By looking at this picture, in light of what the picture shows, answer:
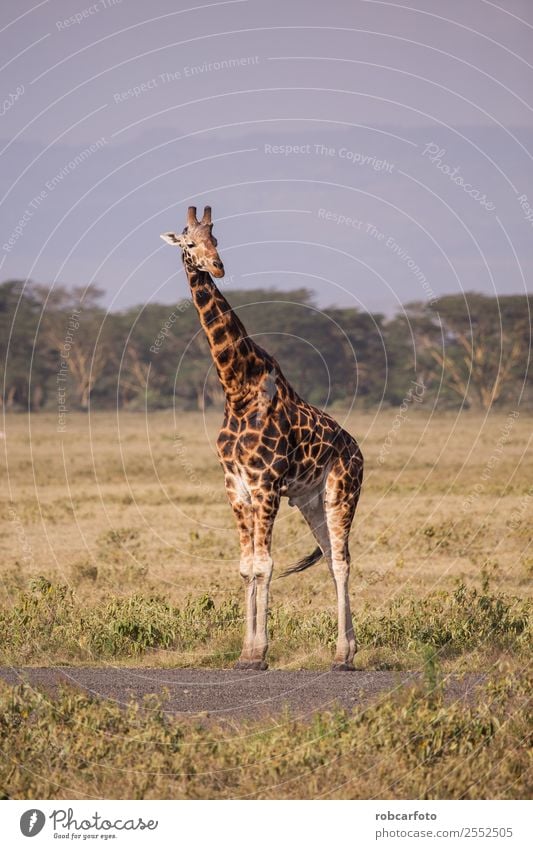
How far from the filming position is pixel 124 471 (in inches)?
1756

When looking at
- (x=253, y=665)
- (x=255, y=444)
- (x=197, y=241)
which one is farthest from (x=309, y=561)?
(x=197, y=241)

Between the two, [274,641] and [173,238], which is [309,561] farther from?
[173,238]

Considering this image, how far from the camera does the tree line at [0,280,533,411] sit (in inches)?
3068

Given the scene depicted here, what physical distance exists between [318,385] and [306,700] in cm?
6208

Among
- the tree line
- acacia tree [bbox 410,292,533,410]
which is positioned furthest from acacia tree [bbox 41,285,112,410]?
→ acacia tree [bbox 410,292,533,410]

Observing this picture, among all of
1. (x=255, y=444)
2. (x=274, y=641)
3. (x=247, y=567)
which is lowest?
(x=274, y=641)

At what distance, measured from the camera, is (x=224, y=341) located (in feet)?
43.9

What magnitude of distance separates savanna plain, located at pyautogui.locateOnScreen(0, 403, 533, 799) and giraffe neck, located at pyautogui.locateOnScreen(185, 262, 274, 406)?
3.25 meters

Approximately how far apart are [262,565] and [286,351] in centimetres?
6339

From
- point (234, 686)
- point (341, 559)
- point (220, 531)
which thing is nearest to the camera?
point (234, 686)

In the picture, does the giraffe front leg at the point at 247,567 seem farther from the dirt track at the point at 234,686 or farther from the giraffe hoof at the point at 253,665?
the dirt track at the point at 234,686

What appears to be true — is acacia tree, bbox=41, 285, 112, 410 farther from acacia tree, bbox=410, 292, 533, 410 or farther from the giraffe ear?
the giraffe ear

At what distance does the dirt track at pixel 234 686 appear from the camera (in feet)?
37.6

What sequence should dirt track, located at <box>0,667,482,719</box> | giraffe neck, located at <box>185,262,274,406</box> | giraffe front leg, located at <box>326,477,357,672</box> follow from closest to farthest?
dirt track, located at <box>0,667,482,719</box>, giraffe neck, located at <box>185,262,274,406</box>, giraffe front leg, located at <box>326,477,357,672</box>
